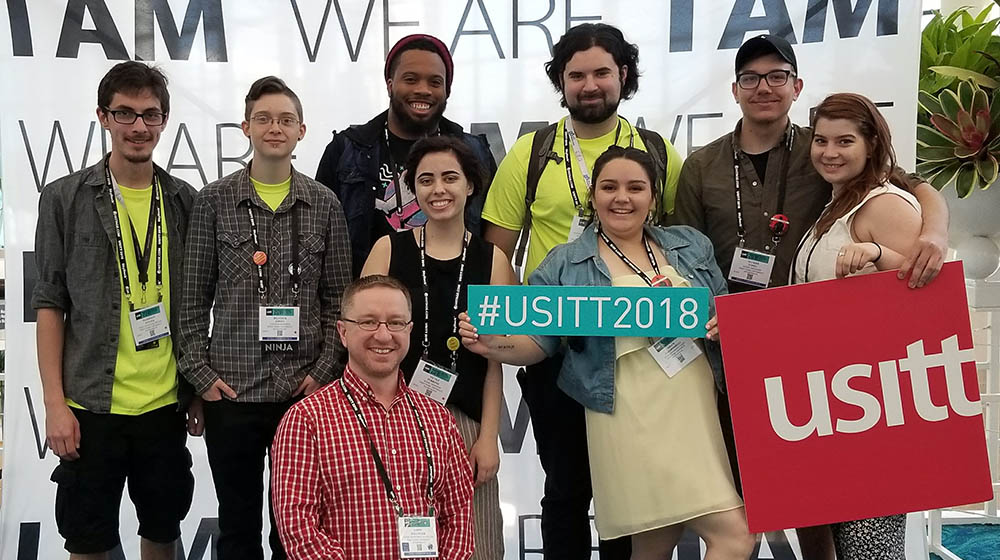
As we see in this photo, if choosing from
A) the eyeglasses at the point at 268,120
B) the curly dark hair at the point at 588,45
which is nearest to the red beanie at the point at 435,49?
the curly dark hair at the point at 588,45

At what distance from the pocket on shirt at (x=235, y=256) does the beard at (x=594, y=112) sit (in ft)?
3.65

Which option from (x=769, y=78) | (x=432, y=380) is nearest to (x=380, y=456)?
(x=432, y=380)

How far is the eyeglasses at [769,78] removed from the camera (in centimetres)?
255

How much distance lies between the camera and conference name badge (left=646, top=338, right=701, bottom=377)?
89.5 inches

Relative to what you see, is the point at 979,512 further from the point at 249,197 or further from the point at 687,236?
the point at 249,197

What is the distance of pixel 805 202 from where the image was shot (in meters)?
2.52

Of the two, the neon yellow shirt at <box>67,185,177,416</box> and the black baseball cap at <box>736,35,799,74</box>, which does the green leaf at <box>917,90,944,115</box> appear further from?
the neon yellow shirt at <box>67,185,177,416</box>

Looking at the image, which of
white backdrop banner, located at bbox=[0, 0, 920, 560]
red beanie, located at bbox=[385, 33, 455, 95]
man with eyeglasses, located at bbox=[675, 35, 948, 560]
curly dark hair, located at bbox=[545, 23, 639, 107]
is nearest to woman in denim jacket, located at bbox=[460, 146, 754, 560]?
man with eyeglasses, located at bbox=[675, 35, 948, 560]

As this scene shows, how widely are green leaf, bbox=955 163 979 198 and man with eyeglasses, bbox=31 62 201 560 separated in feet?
10.8

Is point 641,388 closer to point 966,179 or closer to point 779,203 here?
point 779,203

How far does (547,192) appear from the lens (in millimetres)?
2631

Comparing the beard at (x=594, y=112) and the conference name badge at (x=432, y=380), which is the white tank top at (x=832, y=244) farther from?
the conference name badge at (x=432, y=380)

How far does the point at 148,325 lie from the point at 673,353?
160 cm

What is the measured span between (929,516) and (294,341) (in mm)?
3229
